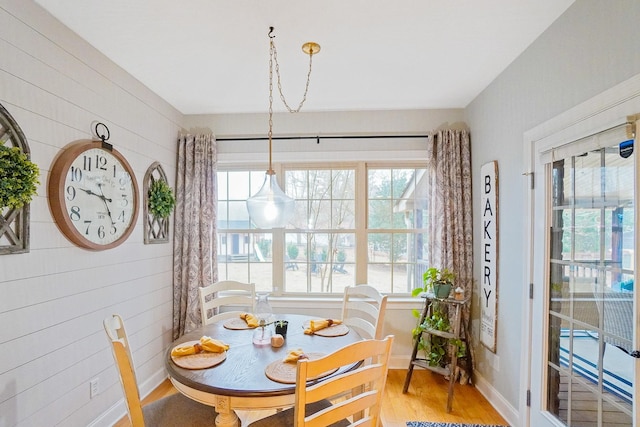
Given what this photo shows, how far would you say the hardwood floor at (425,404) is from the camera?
2557mm

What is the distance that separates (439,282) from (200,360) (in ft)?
6.89

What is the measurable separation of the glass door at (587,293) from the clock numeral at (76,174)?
2.92 meters

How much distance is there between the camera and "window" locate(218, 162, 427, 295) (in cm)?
360

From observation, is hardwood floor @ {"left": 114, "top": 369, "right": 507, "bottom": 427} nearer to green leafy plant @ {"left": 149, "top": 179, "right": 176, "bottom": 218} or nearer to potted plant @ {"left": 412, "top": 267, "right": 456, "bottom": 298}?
potted plant @ {"left": 412, "top": 267, "right": 456, "bottom": 298}

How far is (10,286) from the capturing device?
5.56 feet

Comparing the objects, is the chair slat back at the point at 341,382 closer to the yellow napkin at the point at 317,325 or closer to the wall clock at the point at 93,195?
the yellow napkin at the point at 317,325

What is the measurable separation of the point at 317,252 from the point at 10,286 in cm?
250

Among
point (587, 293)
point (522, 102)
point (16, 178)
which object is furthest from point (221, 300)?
point (522, 102)

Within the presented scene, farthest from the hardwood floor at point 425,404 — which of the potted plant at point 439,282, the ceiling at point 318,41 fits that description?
the ceiling at point 318,41

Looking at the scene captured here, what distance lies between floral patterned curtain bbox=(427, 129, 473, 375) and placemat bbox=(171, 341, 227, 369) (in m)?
2.29

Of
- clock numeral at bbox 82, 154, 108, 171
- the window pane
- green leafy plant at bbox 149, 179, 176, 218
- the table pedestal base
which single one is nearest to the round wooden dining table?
the table pedestal base

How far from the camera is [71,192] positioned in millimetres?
2061

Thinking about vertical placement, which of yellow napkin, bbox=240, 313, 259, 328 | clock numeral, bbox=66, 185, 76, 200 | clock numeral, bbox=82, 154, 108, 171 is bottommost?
yellow napkin, bbox=240, 313, 259, 328

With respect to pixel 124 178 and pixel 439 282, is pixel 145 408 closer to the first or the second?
pixel 124 178
